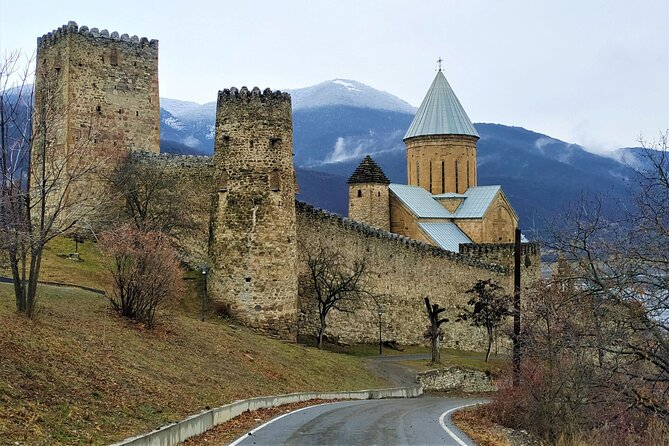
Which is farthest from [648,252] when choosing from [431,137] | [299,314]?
[431,137]

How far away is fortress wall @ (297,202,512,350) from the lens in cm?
4094

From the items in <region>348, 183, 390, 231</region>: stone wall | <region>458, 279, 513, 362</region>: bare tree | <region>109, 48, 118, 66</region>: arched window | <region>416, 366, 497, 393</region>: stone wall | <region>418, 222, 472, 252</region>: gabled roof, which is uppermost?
<region>109, 48, 118, 66</region>: arched window

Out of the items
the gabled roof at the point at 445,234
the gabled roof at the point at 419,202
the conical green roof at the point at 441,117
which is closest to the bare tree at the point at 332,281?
the gabled roof at the point at 445,234

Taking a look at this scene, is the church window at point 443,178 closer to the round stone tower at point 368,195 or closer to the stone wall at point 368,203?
the round stone tower at point 368,195

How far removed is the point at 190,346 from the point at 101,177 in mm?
15014

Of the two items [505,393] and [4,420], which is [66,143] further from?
[4,420]

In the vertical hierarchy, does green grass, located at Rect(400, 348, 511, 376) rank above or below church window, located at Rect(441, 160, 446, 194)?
below

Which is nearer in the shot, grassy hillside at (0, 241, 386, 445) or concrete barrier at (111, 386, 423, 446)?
concrete barrier at (111, 386, 423, 446)

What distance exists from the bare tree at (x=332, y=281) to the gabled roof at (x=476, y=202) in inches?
1084

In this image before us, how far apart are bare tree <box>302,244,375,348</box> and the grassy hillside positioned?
496cm

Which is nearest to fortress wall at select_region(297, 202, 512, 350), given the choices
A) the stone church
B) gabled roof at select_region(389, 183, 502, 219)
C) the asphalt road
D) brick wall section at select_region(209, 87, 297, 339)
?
brick wall section at select_region(209, 87, 297, 339)

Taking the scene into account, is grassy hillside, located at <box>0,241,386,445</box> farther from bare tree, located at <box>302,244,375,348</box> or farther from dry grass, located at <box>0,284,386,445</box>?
bare tree, located at <box>302,244,375,348</box>

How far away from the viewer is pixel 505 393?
25.5 metres

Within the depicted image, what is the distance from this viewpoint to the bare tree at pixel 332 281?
3888cm
